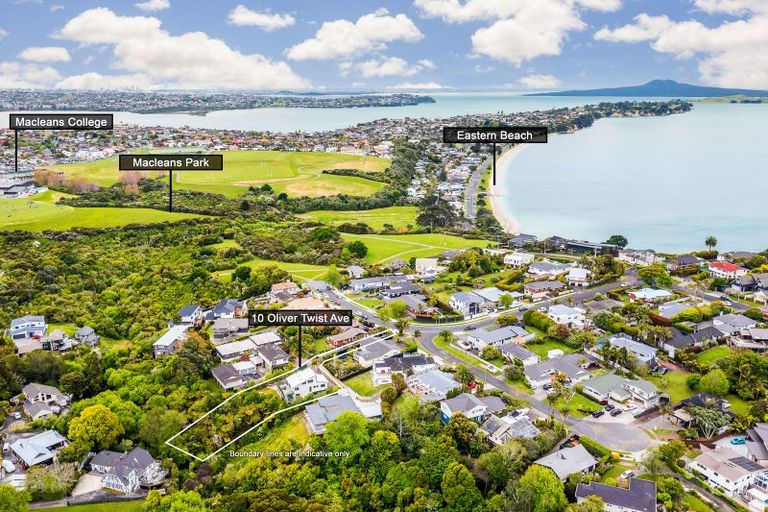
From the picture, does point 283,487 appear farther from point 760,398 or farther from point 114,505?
point 760,398

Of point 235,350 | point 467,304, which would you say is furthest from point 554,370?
point 235,350

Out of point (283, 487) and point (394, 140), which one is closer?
point (283, 487)

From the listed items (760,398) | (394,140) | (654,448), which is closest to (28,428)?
(654,448)

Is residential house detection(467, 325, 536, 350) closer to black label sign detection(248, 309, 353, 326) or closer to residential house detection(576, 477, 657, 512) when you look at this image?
residential house detection(576, 477, 657, 512)

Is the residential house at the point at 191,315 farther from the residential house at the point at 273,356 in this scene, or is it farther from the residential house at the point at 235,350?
the residential house at the point at 273,356

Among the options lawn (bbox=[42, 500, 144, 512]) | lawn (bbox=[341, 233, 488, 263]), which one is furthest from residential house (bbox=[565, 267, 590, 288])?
lawn (bbox=[42, 500, 144, 512])

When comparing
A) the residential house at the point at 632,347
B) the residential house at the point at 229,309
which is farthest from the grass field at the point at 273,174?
the residential house at the point at 632,347
